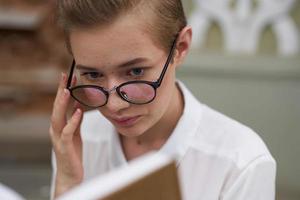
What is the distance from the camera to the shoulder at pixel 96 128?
4.39ft

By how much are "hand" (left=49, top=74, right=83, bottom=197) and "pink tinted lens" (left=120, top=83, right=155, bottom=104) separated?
18cm

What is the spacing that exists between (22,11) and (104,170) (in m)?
2.32

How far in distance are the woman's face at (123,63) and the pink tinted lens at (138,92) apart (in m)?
0.01

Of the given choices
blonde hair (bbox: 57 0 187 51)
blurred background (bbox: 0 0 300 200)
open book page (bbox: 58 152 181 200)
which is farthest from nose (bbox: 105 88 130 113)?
blurred background (bbox: 0 0 300 200)

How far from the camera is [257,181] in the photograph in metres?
1.06

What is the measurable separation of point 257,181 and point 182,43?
327 millimetres

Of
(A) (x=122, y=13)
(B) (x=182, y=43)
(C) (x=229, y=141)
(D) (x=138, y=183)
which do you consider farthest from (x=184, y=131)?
(D) (x=138, y=183)

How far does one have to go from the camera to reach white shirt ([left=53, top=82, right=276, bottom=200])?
106cm

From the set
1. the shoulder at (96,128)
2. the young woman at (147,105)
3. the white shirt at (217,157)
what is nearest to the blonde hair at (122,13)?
the young woman at (147,105)

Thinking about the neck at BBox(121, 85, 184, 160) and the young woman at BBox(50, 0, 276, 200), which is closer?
the young woman at BBox(50, 0, 276, 200)

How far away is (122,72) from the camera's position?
3.33 feet

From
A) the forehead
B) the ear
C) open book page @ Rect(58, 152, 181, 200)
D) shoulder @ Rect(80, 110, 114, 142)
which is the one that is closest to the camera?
open book page @ Rect(58, 152, 181, 200)

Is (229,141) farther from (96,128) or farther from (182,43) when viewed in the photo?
(96,128)

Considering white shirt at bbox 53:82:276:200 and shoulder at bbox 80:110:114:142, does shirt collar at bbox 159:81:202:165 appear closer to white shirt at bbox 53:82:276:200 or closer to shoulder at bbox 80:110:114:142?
white shirt at bbox 53:82:276:200
